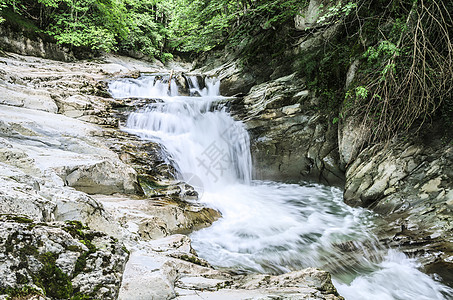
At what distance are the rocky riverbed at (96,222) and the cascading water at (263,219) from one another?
2.56ft

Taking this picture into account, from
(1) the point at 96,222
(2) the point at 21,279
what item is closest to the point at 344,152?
(1) the point at 96,222

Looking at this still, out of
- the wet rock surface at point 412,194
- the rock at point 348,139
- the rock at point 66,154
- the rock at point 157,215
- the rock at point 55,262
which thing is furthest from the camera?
the rock at point 348,139

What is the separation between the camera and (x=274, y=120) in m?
7.89

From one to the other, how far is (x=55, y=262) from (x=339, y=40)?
8556 mm

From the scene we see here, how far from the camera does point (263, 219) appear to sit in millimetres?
5504

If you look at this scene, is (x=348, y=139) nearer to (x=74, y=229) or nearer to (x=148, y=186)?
(x=148, y=186)

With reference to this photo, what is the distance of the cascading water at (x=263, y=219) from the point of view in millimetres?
3688

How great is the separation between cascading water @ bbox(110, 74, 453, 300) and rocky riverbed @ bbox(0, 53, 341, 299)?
0.78 metres

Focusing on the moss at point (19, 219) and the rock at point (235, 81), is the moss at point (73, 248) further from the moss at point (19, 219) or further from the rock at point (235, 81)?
the rock at point (235, 81)

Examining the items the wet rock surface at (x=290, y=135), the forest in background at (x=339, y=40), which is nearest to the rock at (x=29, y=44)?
the forest in background at (x=339, y=40)

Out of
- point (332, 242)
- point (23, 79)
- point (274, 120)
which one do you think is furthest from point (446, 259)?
point (23, 79)

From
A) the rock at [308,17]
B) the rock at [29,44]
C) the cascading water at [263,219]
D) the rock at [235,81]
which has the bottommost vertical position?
the cascading water at [263,219]

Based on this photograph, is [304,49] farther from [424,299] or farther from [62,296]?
[62,296]

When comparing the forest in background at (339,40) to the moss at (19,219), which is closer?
the moss at (19,219)
